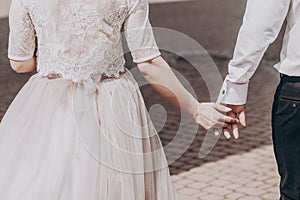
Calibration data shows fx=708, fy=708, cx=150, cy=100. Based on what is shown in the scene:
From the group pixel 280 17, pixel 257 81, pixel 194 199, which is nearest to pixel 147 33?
pixel 280 17

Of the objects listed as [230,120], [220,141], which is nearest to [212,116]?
[230,120]

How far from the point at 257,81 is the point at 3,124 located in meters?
6.54

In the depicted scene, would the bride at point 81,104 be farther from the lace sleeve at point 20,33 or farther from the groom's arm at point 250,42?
the groom's arm at point 250,42

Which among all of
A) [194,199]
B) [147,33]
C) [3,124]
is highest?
[147,33]

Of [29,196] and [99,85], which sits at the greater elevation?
[99,85]

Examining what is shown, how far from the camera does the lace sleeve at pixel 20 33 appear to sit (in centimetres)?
309

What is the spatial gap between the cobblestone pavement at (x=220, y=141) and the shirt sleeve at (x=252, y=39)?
78.2 inches

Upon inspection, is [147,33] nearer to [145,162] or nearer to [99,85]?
[99,85]

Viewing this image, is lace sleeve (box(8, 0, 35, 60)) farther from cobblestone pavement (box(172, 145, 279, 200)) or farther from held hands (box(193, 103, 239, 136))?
cobblestone pavement (box(172, 145, 279, 200))

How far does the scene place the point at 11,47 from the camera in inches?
126

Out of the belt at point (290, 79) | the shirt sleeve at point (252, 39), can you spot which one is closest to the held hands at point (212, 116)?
the shirt sleeve at point (252, 39)

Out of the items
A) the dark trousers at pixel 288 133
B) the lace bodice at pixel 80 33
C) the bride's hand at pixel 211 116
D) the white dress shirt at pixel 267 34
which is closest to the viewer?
the lace bodice at pixel 80 33

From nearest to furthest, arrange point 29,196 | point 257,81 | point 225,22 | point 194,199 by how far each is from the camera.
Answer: point 29,196, point 194,199, point 257,81, point 225,22

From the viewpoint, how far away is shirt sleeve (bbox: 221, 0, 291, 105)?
10.2ft
